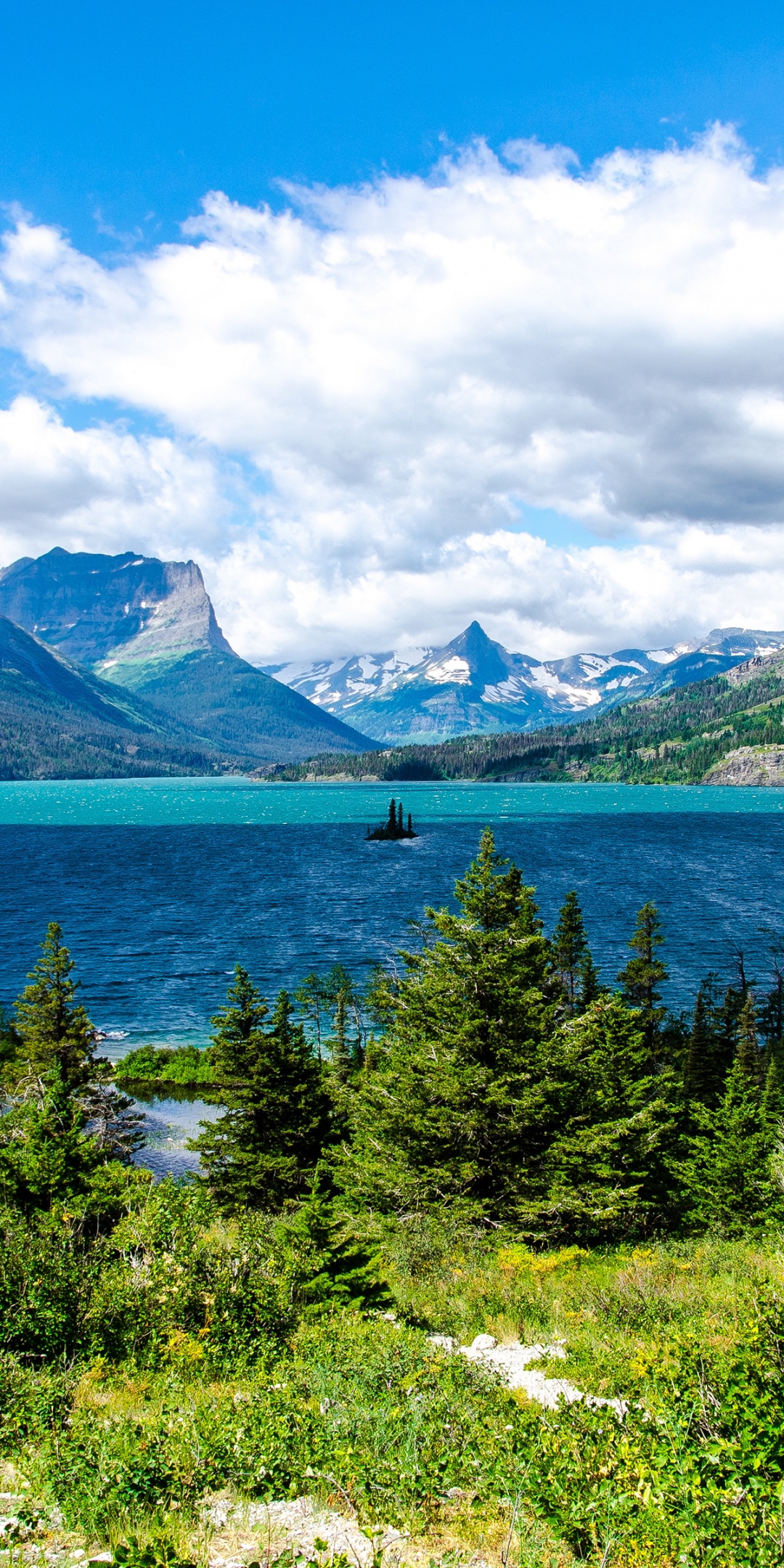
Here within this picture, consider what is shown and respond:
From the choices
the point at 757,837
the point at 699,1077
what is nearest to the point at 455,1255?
the point at 699,1077

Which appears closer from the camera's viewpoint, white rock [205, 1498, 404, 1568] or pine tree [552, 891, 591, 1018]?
white rock [205, 1498, 404, 1568]

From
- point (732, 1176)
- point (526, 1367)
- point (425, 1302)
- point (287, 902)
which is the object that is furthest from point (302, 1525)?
point (287, 902)

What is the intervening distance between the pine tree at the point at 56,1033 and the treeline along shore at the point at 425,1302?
35 centimetres

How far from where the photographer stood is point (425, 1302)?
56.5ft

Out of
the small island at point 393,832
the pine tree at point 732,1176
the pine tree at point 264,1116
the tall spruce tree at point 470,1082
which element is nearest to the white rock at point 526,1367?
the tall spruce tree at point 470,1082

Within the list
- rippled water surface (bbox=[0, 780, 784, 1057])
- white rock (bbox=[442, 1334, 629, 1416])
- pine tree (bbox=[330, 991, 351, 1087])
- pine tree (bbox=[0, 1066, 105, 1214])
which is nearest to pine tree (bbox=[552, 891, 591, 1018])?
pine tree (bbox=[330, 991, 351, 1087])

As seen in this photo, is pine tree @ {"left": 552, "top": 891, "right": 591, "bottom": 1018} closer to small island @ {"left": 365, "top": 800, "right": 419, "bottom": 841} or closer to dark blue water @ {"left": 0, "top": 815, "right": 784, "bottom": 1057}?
dark blue water @ {"left": 0, "top": 815, "right": 784, "bottom": 1057}

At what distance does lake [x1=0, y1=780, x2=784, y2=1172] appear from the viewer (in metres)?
74.7

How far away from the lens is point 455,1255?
68.9 feet

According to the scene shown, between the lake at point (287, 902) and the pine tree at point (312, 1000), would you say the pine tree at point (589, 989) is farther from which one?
the pine tree at point (312, 1000)

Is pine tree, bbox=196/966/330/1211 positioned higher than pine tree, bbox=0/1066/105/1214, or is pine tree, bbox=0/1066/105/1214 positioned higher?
pine tree, bbox=0/1066/105/1214

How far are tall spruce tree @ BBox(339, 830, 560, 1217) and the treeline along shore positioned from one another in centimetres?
13

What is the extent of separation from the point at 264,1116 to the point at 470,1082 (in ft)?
35.2

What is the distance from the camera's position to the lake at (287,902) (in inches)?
2940
